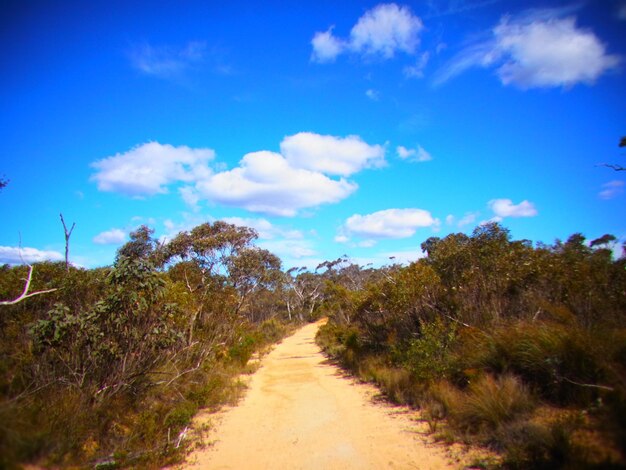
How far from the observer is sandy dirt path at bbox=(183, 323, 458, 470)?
5246 millimetres

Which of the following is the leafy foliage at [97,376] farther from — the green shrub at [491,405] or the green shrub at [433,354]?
the green shrub at [433,354]

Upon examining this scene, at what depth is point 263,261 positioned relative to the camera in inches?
1093

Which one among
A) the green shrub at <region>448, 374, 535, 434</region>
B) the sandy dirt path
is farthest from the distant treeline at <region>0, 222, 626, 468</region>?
the sandy dirt path

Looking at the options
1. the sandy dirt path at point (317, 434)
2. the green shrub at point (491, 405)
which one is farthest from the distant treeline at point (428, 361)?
the sandy dirt path at point (317, 434)

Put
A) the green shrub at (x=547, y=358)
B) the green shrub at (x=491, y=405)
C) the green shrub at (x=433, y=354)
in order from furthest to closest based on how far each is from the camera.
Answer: the green shrub at (x=433, y=354) → the green shrub at (x=491, y=405) → the green shrub at (x=547, y=358)

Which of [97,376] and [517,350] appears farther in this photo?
[517,350]

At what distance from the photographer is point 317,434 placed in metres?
6.52

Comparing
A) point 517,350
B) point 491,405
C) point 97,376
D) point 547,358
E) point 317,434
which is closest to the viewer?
point 491,405

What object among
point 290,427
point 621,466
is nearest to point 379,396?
point 290,427

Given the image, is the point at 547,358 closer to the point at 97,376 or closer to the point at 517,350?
the point at 517,350

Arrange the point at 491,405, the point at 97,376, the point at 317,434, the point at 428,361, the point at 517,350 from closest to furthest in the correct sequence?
the point at 491,405, the point at 97,376, the point at 517,350, the point at 317,434, the point at 428,361

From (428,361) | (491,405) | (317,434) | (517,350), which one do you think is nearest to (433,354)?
(428,361)

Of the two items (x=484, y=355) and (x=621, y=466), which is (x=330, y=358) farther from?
(x=621, y=466)

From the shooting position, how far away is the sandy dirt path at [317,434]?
5.25 m
